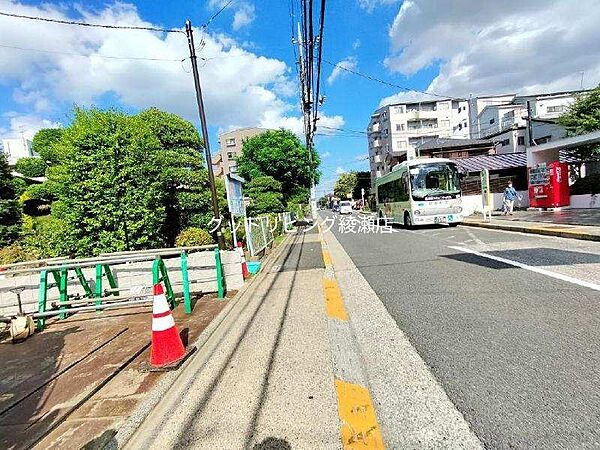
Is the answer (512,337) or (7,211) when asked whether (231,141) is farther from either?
(512,337)

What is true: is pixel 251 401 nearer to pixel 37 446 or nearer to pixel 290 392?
pixel 290 392

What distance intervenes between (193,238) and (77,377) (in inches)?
334

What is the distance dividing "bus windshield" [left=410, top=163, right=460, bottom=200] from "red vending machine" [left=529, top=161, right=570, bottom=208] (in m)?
5.16

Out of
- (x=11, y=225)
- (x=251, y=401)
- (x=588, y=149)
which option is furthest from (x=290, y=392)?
(x=588, y=149)

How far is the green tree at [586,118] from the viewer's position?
69.8ft

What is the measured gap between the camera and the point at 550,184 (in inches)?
648

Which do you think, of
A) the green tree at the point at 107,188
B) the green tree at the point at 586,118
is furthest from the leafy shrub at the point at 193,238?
the green tree at the point at 586,118

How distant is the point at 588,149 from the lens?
69.9 ft

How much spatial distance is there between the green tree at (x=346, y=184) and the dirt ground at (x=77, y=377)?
71.5 m

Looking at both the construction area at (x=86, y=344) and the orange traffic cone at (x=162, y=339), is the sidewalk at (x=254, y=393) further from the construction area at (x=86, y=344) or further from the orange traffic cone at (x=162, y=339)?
the construction area at (x=86, y=344)

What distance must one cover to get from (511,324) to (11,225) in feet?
78.8

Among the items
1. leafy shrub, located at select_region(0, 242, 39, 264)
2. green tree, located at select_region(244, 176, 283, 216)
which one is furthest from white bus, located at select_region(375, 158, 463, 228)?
leafy shrub, located at select_region(0, 242, 39, 264)

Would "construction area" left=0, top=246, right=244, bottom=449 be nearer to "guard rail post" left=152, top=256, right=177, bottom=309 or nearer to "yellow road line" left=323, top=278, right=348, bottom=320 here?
"guard rail post" left=152, top=256, right=177, bottom=309

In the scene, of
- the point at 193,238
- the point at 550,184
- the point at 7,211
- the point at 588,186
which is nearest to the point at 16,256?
the point at 193,238
